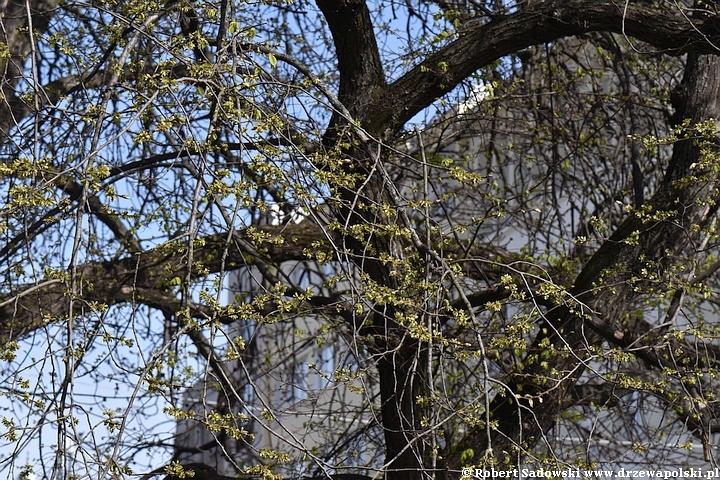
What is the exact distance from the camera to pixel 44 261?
18.6 feet

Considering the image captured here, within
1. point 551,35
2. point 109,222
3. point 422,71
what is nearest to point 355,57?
point 422,71

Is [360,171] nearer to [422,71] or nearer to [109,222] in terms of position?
[422,71]

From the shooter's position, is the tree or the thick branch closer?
the tree

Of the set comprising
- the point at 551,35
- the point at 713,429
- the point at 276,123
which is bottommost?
the point at 713,429

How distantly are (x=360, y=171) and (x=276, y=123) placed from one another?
1118 mm

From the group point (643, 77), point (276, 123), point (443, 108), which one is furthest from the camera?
point (643, 77)

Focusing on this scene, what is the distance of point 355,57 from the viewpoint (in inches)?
189

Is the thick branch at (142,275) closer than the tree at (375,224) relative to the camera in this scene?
No

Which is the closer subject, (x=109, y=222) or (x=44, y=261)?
(x=44, y=261)

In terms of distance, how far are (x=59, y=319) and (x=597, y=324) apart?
2.69 m

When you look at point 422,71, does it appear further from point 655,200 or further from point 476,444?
point 476,444

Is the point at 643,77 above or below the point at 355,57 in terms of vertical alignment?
above

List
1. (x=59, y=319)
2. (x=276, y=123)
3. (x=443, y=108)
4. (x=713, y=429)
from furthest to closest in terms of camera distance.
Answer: (x=713, y=429) → (x=443, y=108) → (x=276, y=123) → (x=59, y=319)

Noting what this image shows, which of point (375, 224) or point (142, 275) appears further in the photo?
point (142, 275)
